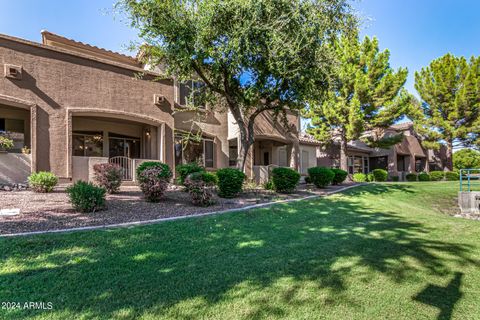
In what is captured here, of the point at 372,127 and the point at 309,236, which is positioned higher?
the point at 372,127

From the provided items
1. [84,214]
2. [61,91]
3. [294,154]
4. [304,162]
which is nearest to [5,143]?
[61,91]

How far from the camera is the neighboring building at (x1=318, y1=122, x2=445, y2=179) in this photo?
28.2 m

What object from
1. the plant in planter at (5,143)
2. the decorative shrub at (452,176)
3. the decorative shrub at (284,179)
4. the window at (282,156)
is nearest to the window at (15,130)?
the plant in planter at (5,143)

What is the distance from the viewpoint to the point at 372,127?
72.4 feet

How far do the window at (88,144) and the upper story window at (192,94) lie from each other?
493 centimetres

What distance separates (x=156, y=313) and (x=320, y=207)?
7755mm

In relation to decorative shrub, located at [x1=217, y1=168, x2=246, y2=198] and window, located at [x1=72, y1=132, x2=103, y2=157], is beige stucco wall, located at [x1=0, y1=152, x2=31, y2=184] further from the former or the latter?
decorative shrub, located at [x1=217, y1=168, x2=246, y2=198]

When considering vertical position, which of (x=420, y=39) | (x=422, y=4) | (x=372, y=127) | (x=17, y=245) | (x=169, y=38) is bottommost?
(x=17, y=245)

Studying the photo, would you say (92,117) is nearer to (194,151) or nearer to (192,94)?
(192,94)

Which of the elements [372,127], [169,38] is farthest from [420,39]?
[169,38]

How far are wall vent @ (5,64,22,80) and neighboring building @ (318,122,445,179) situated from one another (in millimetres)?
23251

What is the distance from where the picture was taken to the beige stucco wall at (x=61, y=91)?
10.9 m

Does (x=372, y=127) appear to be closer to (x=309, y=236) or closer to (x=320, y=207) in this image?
(x=320, y=207)

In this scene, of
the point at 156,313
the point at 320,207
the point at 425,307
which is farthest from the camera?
the point at 320,207
